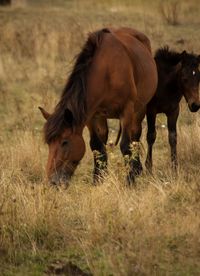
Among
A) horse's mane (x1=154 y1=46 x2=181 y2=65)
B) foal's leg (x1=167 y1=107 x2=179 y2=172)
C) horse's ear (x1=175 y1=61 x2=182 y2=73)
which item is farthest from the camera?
horse's mane (x1=154 y1=46 x2=181 y2=65)

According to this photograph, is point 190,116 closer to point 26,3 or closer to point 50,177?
point 50,177

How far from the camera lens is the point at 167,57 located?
8992mm

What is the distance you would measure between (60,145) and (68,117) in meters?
0.29

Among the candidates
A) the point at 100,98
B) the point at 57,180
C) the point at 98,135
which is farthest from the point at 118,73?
the point at 57,180

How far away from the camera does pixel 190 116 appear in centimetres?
1123

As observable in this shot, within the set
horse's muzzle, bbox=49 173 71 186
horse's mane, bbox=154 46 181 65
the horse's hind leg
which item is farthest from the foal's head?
horse's muzzle, bbox=49 173 71 186

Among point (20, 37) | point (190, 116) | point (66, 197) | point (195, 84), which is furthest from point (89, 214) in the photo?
point (20, 37)

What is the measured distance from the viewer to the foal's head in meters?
8.54

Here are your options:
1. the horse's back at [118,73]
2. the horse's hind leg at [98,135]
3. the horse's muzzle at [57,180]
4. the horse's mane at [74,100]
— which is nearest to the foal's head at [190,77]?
the horse's back at [118,73]

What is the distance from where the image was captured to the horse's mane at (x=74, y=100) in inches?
250

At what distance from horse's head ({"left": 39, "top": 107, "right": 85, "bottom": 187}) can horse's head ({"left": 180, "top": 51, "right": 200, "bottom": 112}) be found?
2544mm

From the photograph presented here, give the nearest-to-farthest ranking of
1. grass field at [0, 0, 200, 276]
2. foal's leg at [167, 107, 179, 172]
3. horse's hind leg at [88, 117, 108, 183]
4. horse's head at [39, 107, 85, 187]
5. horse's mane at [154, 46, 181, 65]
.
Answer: grass field at [0, 0, 200, 276] → horse's head at [39, 107, 85, 187] → horse's hind leg at [88, 117, 108, 183] → foal's leg at [167, 107, 179, 172] → horse's mane at [154, 46, 181, 65]

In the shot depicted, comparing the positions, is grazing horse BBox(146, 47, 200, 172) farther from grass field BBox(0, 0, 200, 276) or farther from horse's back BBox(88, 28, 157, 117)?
horse's back BBox(88, 28, 157, 117)

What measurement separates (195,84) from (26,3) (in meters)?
19.5
